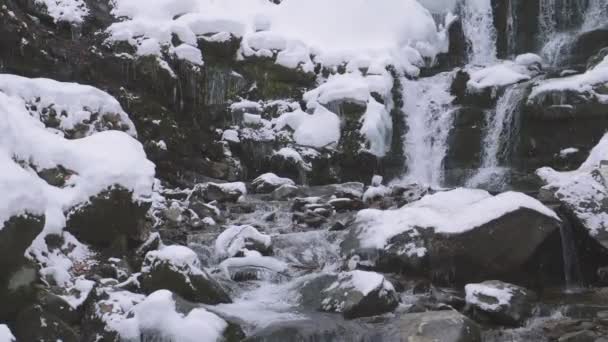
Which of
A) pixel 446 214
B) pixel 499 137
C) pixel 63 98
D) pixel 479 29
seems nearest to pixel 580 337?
pixel 446 214

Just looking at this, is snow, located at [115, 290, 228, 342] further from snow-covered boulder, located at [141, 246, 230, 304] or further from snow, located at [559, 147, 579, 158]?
snow, located at [559, 147, 579, 158]

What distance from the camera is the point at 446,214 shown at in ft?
23.0

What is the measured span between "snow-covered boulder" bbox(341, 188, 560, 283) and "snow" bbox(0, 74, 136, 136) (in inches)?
183

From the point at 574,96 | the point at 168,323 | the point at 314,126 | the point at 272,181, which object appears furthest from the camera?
the point at 314,126

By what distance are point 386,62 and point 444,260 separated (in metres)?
9.12

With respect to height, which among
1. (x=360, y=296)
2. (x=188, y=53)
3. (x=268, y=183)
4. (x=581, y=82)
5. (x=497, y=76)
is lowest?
A: (x=360, y=296)

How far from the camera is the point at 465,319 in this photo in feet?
16.0

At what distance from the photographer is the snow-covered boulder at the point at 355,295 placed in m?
5.48

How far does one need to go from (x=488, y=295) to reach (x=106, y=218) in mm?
3995

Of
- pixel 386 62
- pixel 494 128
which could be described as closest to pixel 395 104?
pixel 386 62

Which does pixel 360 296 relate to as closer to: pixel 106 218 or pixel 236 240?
pixel 236 240

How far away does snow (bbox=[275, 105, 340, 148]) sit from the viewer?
13477mm

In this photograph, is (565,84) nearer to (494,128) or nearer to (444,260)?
(494,128)

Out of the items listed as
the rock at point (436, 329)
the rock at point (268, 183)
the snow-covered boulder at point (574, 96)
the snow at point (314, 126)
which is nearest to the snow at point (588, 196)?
the rock at point (436, 329)
